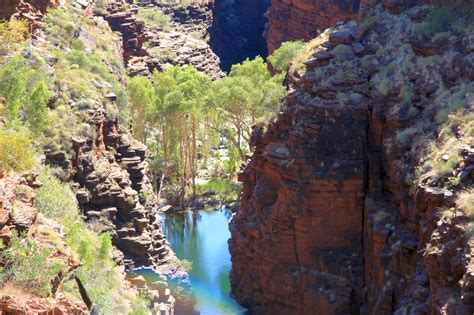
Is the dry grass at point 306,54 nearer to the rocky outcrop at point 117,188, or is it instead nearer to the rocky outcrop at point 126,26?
the rocky outcrop at point 117,188

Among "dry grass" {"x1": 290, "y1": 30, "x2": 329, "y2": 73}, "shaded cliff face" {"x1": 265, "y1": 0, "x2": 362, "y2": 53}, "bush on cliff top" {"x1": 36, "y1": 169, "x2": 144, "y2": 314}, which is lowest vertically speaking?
"bush on cliff top" {"x1": 36, "y1": 169, "x2": 144, "y2": 314}

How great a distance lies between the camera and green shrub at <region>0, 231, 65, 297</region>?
685 inches

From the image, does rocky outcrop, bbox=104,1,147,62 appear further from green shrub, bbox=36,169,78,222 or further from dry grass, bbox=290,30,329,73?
green shrub, bbox=36,169,78,222

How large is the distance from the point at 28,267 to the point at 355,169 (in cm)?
1591

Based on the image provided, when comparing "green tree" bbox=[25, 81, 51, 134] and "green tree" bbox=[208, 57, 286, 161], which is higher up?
"green tree" bbox=[208, 57, 286, 161]

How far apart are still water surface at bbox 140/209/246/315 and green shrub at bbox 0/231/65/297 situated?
18.3m

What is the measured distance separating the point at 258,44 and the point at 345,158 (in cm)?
7036

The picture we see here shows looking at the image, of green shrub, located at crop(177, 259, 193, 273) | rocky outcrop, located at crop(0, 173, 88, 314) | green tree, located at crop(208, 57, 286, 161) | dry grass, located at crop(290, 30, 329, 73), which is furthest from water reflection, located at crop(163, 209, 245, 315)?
rocky outcrop, located at crop(0, 173, 88, 314)

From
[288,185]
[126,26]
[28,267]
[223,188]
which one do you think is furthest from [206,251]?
[28,267]

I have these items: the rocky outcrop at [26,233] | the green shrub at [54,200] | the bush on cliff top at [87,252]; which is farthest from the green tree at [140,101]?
the rocky outcrop at [26,233]

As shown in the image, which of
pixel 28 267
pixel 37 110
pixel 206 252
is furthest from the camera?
pixel 206 252

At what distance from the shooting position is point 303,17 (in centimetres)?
6662

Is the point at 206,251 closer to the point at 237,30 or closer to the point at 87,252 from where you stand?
the point at 87,252

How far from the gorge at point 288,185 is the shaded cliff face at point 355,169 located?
0.06 m
